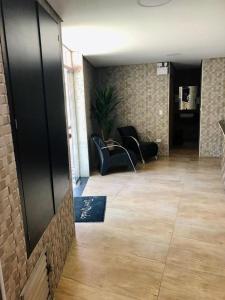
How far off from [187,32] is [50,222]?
2944 mm

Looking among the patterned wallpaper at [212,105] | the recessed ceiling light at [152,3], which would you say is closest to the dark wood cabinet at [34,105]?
the recessed ceiling light at [152,3]

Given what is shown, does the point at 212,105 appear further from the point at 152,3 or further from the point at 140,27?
the point at 152,3

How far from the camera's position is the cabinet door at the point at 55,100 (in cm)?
186

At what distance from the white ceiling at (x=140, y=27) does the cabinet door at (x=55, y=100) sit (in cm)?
37

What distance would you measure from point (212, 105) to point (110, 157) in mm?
2910

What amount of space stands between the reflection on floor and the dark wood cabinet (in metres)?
0.68

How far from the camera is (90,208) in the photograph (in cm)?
339

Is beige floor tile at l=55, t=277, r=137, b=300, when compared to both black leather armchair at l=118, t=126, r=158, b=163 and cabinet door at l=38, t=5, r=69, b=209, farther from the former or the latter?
black leather armchair at l=118, t=126, r=158, b=163

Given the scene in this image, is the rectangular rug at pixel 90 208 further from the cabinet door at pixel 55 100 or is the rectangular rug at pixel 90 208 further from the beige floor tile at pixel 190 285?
the beige floor tile at pixel 190 285

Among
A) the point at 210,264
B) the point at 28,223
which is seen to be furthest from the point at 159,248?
the point at 28,223

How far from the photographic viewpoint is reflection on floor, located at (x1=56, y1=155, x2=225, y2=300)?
1901mm

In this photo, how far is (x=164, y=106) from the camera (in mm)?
5992

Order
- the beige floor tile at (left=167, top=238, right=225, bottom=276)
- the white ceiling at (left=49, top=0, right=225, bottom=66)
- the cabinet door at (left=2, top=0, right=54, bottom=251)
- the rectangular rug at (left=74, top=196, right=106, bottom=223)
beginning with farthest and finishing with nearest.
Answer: the rectangular rug at (left=74, top=196, right=106, bottom=223), the white ceiling at (left=49, top=0, right=225, bottom=66), the beige floor tile at (left=167, top=238, right=225, bottom=276), the cabinet door at (left=2, top=0, right=54, bottom=251)

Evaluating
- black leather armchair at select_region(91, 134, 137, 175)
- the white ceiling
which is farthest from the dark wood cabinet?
black leather armchair at select_region(91, 134, 137, 175)
